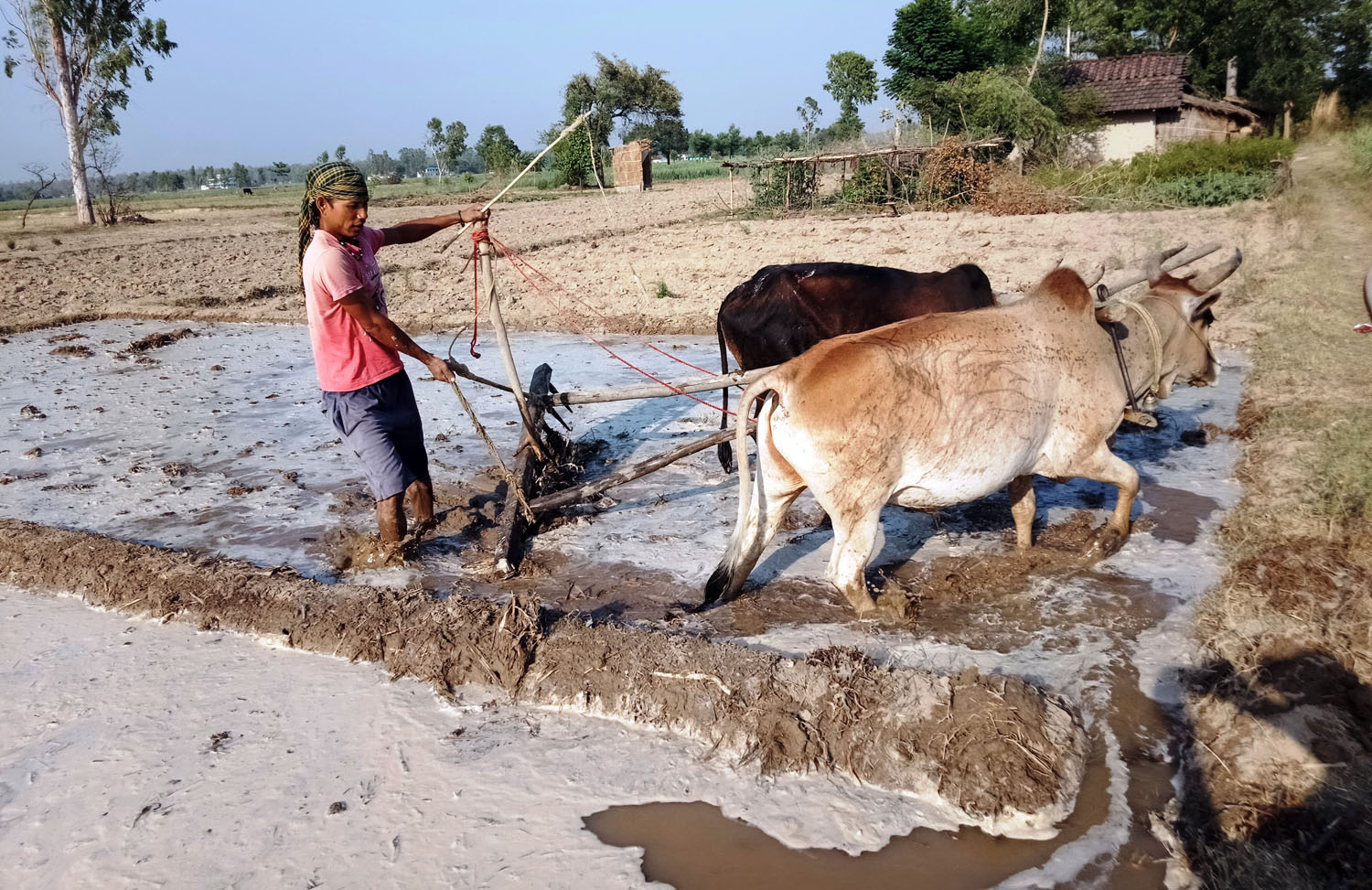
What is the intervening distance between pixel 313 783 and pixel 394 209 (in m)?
29.8

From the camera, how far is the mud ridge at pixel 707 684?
2.97 meters

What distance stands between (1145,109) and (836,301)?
2163 centimetres

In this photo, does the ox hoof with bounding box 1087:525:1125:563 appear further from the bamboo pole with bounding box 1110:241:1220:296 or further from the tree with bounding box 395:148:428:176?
the tree with bounding box 395:148:428:176

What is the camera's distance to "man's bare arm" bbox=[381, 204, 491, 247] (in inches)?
185

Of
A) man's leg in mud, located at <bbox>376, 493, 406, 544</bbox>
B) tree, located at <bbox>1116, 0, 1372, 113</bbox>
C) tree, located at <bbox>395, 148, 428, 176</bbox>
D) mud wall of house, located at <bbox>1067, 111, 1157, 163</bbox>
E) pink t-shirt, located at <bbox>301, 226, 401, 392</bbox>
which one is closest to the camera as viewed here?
pink t-shirt, located at <bbox>301, 226, 401, 392</bbox>

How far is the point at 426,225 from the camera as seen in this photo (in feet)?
16.4

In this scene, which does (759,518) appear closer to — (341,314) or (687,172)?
(341,314)

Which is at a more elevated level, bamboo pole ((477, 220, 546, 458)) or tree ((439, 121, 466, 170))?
tree ((439, 121, 466, 170))

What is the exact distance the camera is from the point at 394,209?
30.2 m

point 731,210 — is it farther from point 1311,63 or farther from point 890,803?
point 1311,63

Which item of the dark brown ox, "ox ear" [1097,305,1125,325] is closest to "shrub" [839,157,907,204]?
the dark brown ox

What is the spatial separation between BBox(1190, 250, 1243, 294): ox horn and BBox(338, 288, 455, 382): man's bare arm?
397 cm

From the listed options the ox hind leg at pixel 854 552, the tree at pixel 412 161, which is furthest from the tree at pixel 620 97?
Answer: the tree at pixel 412 161

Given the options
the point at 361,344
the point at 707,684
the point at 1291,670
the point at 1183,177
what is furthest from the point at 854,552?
the point at 1183,177
